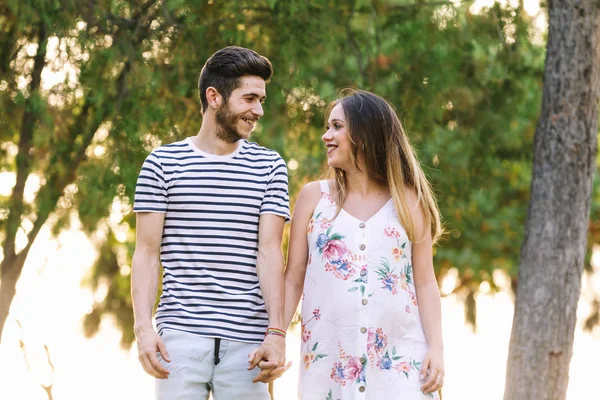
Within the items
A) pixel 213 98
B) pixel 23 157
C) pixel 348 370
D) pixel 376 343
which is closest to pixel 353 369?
pixel 348 370

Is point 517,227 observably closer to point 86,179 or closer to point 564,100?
point 564,100

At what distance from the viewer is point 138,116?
7711mm

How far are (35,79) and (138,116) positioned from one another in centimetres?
94

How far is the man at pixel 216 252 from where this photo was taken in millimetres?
3430

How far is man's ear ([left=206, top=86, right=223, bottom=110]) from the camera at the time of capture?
3.59 meters

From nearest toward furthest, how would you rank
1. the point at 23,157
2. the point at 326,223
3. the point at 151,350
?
the point at 151,350 → the point at 326,223 → the point at 23,157

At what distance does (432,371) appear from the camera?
3559 mm

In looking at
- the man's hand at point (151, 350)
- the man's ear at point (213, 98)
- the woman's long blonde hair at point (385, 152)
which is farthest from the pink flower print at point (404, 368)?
the man's ear at point (213, 98)

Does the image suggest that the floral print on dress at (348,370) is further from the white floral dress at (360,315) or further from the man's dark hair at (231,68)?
the man's dark hair at (231,68)

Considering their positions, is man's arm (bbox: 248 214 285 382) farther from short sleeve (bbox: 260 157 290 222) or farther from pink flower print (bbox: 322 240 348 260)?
pink flower print (bbox: 322 240 348 260)

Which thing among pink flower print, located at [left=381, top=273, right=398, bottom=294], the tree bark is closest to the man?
pink flower print, located at [left=381, top=273, right=398, bottom=294]

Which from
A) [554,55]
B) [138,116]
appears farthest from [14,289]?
[554,55]

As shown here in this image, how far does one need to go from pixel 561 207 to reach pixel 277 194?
435 centimetres

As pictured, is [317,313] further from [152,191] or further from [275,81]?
[275,81]
